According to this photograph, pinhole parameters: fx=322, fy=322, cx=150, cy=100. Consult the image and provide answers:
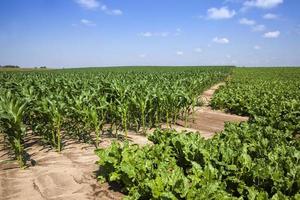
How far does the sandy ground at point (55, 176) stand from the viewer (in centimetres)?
472

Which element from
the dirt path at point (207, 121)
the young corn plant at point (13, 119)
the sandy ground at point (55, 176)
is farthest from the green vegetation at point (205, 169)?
the dirt path at point (207, 121)

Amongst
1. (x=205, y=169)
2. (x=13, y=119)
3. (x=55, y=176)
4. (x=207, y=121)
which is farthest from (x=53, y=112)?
(x=207, y=121)

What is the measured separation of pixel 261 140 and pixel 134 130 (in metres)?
3.94

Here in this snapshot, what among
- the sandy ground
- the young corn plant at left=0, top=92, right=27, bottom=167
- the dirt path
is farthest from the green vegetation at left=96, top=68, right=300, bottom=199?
the dirt path

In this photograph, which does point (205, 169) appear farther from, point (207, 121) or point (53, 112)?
point (207, 121)

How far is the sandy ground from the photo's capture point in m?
4.72

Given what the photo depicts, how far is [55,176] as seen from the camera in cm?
538

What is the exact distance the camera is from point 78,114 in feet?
24.2

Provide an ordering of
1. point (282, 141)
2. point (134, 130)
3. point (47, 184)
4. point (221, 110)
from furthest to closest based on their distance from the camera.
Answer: point (221, 110) < point (134, 130) < point (282, 141) < point (47, 184)

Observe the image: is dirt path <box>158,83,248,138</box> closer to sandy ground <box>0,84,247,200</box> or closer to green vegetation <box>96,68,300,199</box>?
sandy ground <box>0,84,247,200</box>

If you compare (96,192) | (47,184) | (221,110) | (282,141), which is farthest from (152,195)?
(221,110)

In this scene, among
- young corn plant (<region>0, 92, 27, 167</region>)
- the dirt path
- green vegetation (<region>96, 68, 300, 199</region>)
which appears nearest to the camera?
green vegetation (<region>96, 68, 300, 199</region>)

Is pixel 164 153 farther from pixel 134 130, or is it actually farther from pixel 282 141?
pixel 134 130

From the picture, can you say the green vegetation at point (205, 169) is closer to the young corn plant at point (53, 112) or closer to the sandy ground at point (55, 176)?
the sandy ground at point (55, 176)
